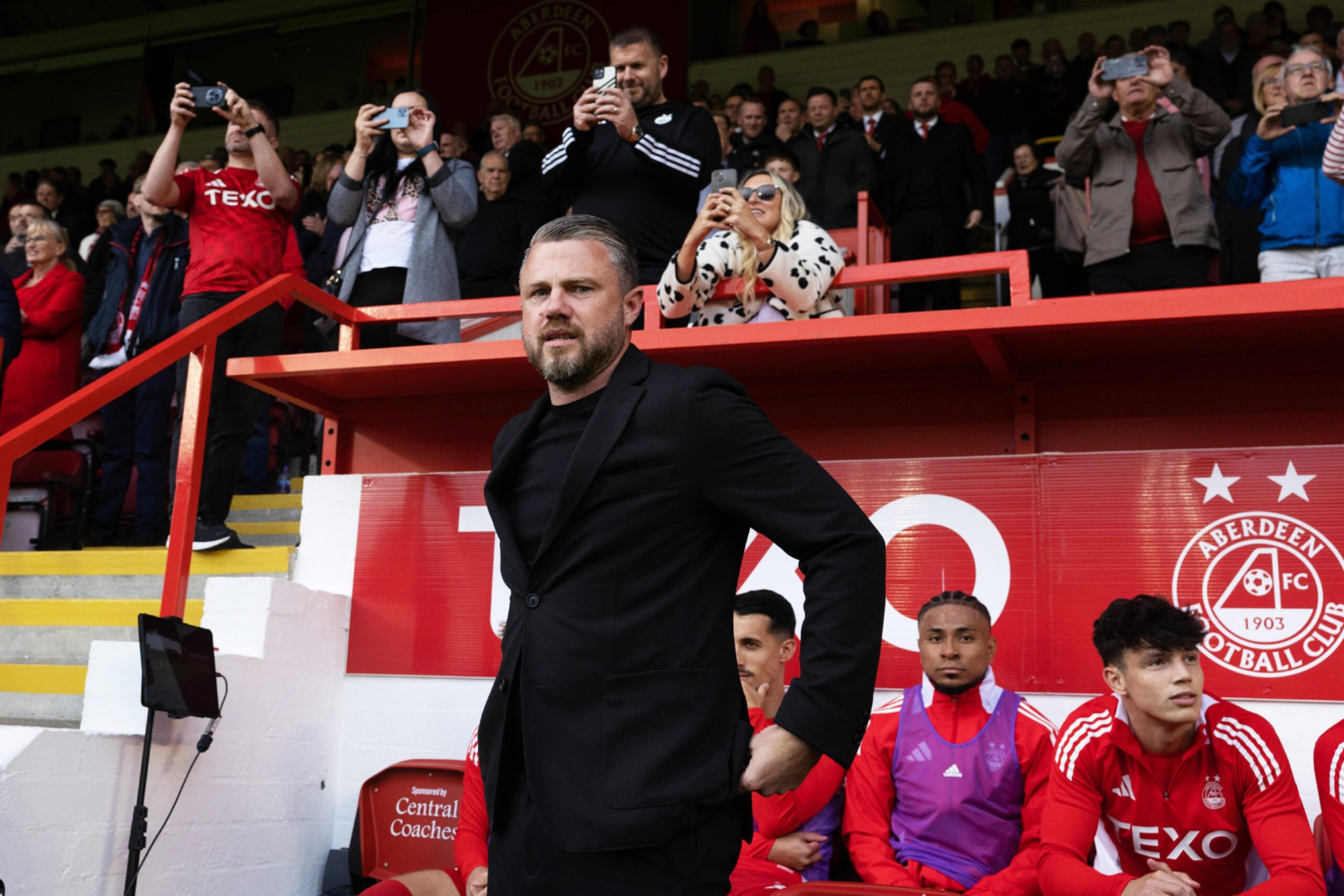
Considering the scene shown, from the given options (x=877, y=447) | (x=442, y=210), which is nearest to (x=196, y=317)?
(x=442, y=210)

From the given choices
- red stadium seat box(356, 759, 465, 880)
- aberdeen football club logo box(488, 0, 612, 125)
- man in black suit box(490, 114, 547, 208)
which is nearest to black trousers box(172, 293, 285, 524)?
red stadium seat box(356, 759, 465, 880)

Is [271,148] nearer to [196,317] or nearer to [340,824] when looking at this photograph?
[196,317]

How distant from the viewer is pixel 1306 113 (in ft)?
17.8

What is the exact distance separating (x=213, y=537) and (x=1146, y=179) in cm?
475

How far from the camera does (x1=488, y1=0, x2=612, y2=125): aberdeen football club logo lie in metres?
13.8

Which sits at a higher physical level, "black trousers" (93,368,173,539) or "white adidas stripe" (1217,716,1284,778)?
"black trousers" (93,368,173,539)

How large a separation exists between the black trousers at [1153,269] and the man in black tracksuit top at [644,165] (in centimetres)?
204

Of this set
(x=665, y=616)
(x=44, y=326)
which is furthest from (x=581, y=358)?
(x=44, y=326)

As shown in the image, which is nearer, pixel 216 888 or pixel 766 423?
pixel 766 423

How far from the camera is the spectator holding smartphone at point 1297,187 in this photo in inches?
213

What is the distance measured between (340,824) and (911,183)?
5.49 metres

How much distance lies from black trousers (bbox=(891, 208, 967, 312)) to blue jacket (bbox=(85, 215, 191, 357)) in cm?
444

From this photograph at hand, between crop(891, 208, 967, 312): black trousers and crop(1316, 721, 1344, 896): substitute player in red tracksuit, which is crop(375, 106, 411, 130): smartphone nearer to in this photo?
crop(891, 208, 967, 312): black trousers

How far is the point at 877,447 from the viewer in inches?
206
